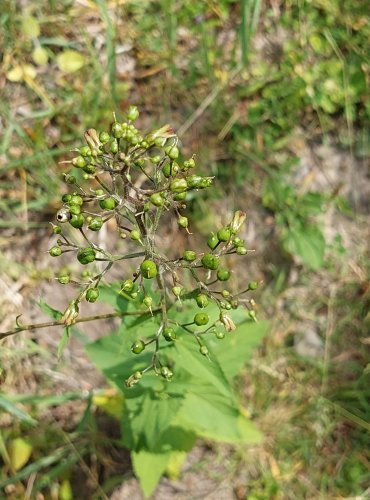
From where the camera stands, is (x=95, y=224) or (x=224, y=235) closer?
(x=95, y=224)

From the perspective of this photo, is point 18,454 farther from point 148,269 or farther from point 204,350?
point 148,269

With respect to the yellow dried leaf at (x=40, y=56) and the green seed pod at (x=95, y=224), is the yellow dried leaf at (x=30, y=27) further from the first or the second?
the green seed pod at (x=95, y=224)

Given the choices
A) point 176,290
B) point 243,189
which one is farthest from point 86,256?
point 243,189

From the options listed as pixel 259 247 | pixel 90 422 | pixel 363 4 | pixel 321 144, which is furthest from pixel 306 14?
pixel 90 422

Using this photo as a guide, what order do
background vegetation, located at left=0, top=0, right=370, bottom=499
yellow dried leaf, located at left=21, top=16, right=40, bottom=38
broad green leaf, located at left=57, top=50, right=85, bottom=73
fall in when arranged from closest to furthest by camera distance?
background vegetation, located at left=0, top=0, right=370, bottom=499 < yellow dried leaf, located at left=21, top=16, right=40, bottom=38 < broad green leaf, located at left=57, top=50, right=85, bottom=73

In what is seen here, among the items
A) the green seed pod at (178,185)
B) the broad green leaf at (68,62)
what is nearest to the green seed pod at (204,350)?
the green seed pod at (178,185)

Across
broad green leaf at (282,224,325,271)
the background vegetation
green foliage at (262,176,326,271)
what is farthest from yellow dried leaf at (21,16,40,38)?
broad green leaf at (282,224,325,271)

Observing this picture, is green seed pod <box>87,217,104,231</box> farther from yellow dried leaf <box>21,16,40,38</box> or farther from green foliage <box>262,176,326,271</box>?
yellow dried leaf <box>21,16,40,38</box>
